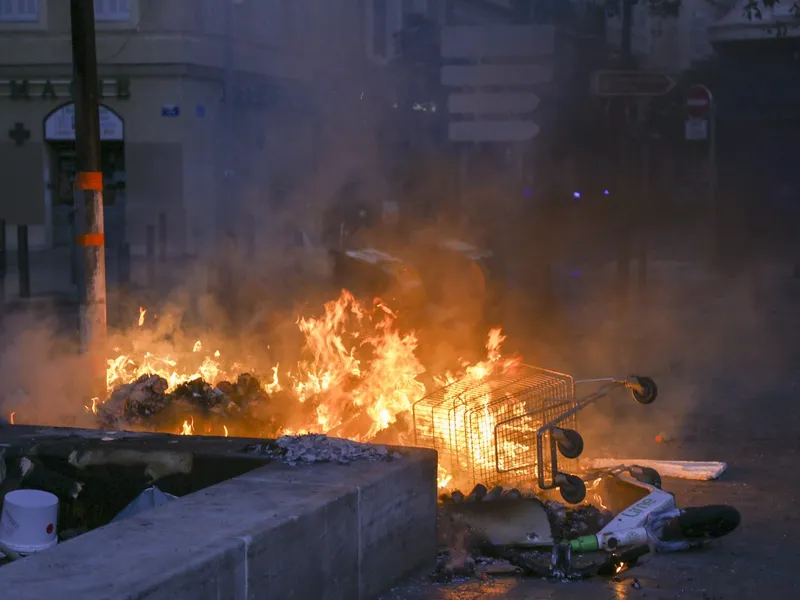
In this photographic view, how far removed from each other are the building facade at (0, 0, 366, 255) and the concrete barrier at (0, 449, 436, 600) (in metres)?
9.86

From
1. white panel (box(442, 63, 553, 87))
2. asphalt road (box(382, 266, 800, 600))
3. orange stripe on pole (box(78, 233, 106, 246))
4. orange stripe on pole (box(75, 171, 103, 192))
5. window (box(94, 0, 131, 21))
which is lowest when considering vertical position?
asphalt road (box(382, 266, 800, 600))

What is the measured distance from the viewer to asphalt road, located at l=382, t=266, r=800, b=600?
12.6 ft

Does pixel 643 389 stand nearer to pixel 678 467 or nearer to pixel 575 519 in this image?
pixel 678 467

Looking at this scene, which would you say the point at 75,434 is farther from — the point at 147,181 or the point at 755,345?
the point at 147,181

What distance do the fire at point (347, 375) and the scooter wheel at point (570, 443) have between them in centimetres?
43

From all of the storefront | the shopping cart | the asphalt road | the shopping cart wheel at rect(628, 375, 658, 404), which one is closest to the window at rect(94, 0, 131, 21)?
the storefront

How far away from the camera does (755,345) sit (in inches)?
381

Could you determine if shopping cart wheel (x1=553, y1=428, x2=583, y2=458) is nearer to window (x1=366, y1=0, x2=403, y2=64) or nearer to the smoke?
the smoke

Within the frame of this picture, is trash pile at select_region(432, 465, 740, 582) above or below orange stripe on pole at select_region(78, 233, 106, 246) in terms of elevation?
below

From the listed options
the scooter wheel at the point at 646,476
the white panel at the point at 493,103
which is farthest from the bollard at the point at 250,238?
the scooter wheel at the point at 646,476

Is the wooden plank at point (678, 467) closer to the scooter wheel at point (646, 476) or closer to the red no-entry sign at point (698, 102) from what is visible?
the scooter wheel at point (646, 476)

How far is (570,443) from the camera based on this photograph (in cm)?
438

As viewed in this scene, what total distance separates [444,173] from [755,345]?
4.13m

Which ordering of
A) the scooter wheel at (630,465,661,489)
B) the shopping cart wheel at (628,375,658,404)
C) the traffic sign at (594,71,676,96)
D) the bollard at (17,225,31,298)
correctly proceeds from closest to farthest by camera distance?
1. the scooter wheel at (630,465,661,489)
2. the shopping cart wheel at (628,375,658,404)
3. the traffic sign at (594,71,676,96)
4. the bollard at (17,225,31,298)
